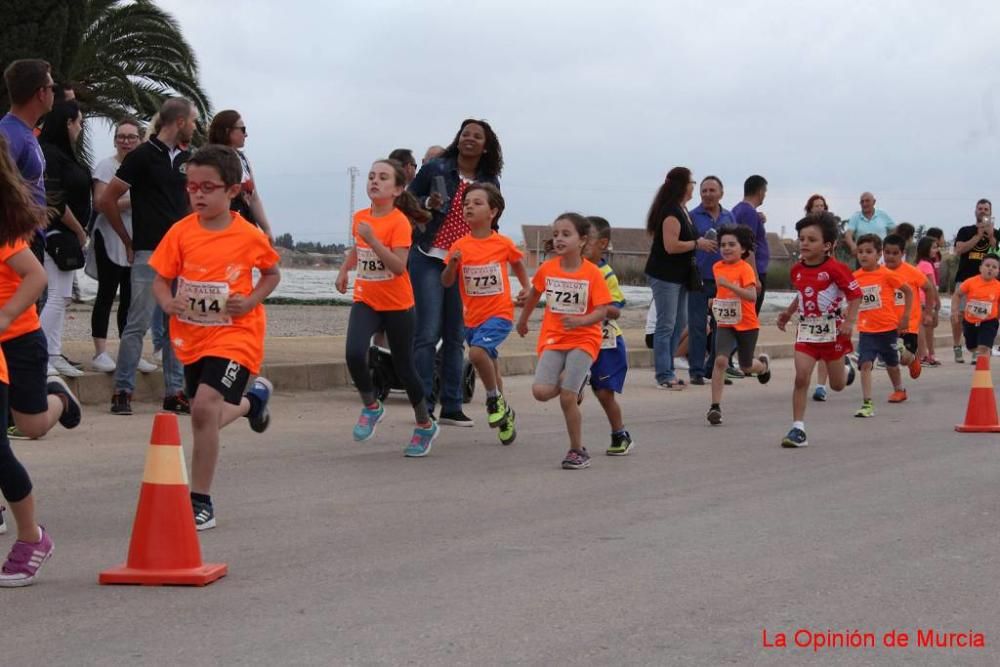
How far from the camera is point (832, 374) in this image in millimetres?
11758

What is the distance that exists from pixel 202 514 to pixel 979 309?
48.0ft

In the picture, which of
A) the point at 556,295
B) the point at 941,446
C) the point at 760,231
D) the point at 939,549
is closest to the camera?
the point at 939,549

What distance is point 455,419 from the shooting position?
37.1ft

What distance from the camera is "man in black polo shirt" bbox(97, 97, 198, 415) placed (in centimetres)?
1073

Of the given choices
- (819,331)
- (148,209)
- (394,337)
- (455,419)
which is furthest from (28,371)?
(819,331)

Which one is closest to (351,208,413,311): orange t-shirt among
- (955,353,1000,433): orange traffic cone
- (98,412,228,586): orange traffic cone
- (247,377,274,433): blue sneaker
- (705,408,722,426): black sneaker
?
(247,377,274,433): blue sneaker

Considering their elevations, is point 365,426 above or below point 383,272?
below

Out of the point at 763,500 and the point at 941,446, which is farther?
the point at 941,446

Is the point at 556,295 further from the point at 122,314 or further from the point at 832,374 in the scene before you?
the point at 122,314

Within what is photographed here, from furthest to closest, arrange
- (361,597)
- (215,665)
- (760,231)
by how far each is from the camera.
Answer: (760,231), (361,597), (215,665)

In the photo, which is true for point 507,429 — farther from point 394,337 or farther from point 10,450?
point 10,450

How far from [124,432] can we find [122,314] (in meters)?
2.32

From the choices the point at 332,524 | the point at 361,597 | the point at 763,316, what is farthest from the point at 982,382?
the point at 763,316

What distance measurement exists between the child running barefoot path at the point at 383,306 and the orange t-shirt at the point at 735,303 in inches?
153
